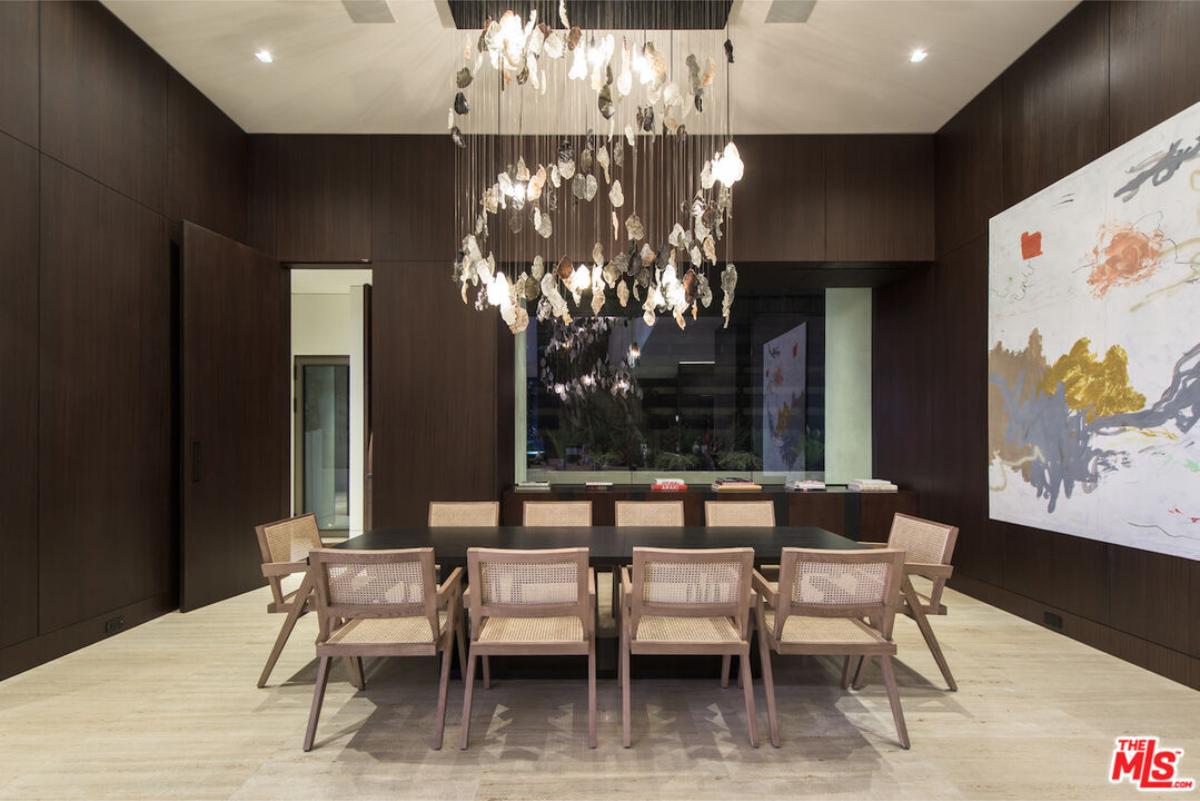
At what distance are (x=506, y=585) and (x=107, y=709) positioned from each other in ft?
7.17

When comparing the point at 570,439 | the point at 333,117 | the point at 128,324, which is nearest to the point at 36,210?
the point at 128,324

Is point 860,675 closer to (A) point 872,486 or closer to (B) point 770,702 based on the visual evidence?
(B) point 770,702

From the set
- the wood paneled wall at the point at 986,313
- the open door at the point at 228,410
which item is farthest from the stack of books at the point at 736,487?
the open door at the point at 228,410

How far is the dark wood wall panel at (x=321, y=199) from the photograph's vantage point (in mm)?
5543

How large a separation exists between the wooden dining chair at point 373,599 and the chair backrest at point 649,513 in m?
1.82

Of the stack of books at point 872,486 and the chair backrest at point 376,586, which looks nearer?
the chair backrest at point 376,586

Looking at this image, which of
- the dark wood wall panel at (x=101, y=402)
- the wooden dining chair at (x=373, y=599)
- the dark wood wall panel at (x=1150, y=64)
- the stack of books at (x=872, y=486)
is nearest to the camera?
the wooden dining chair at (x=373, y=599)

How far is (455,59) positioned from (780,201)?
9.87ft

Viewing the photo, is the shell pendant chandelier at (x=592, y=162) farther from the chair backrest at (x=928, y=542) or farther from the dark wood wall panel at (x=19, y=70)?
the dark wood wall panel at (x=19, y=70)

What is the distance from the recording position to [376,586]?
A: 250 cm

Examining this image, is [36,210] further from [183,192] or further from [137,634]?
[137,634]

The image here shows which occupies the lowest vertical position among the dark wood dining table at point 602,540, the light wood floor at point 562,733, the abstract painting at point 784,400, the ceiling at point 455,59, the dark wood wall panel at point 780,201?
the light wood floor at point 562,733

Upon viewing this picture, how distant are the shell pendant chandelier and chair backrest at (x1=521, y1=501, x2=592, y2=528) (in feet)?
4.60

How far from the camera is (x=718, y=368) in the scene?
662 centimetres
